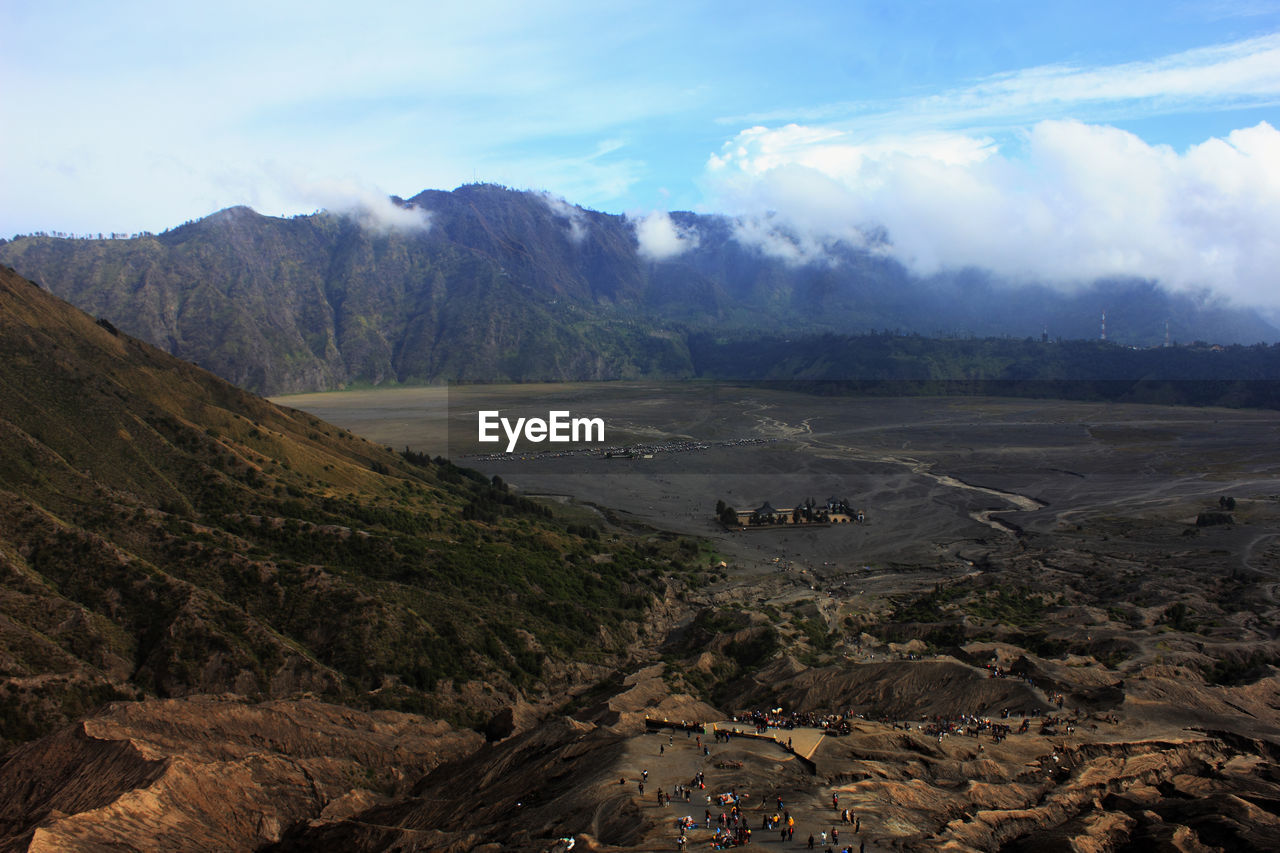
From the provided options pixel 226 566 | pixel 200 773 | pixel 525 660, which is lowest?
pixel 525 660

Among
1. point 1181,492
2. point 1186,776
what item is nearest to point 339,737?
point 1186,776

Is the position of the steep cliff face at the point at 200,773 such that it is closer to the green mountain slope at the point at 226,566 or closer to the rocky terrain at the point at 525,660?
the rocky terrain at the point at 525,660

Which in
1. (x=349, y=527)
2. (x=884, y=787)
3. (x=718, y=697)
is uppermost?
(x=349, y=527)

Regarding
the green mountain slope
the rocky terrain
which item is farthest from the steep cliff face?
the green mountain slope

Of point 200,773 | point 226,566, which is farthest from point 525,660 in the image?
point 200,773

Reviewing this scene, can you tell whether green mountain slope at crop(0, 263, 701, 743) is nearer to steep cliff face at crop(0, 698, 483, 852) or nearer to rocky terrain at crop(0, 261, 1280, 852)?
rocky terrain at crop(0, 261, 1280, 852)

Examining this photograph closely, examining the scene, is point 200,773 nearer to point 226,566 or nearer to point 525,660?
point 226,566

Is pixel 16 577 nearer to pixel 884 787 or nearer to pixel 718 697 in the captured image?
pixel 718 697

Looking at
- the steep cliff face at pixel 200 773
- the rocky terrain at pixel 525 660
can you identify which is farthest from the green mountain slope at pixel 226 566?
the steep cliff face at pixel 200 773
